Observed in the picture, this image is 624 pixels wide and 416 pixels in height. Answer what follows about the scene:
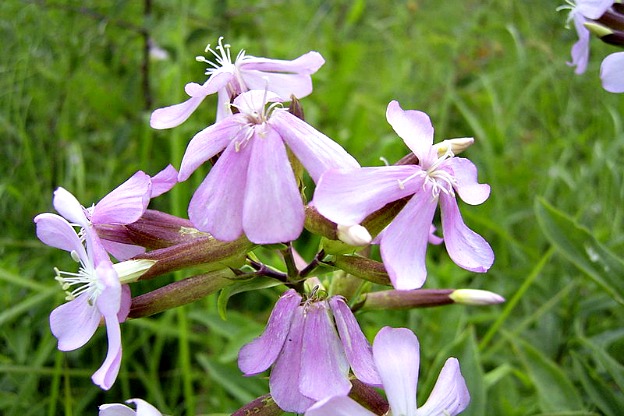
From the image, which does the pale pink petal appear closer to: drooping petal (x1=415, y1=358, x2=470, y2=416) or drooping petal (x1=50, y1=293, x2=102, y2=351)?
drooping petal (x1=415, y1=358, x2=470, y2=416)

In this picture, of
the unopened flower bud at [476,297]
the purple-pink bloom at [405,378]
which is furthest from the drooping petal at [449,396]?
the unopened flower bud at [476,297]

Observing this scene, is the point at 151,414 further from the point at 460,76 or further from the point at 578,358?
the point at 460,76

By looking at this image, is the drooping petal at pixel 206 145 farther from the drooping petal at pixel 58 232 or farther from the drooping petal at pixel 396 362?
the drooping petal at pixel 396 362

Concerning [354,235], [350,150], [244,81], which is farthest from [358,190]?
[350,150]

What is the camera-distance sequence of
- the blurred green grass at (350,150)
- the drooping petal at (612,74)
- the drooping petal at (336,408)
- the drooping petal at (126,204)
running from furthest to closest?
the blurred green grass at (350,150), the drooping petal at (612,74), the drooping petal at (126,204), the drooping petal at (336,408)

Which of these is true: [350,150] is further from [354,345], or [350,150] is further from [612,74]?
[354,345]

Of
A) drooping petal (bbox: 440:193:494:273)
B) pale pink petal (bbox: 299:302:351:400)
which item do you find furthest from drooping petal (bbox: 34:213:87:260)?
drooping petal (bbox: 440:193:494:273)
